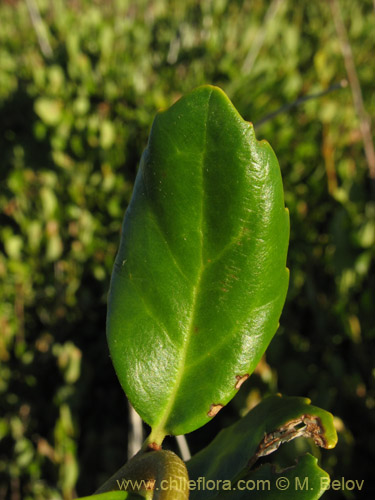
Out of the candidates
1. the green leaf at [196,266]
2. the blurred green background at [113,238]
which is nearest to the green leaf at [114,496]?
the green leaf at [196,266]

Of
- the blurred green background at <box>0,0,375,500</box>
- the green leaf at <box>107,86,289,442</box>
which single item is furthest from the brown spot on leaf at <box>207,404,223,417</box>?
the blurred green background at <box>0,0,375,500</box>

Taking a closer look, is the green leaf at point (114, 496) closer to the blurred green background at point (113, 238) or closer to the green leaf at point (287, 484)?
the green leaf at point (287, 484)

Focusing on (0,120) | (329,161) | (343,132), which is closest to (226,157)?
(329,161)

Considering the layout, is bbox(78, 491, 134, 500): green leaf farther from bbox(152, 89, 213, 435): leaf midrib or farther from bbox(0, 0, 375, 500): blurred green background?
→ bbox(0, 0, 375, 500): blurred green background

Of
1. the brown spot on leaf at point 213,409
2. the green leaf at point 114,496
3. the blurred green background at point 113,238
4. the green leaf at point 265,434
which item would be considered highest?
the green leaf at point 114,496

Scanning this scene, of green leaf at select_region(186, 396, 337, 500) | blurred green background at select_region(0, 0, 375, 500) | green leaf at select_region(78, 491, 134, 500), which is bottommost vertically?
blurred green background at select_region(0, 0, 375, 500)

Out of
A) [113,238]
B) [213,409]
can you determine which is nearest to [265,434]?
[213,409]

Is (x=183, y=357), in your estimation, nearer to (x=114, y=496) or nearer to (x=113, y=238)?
(x=114, y=496)

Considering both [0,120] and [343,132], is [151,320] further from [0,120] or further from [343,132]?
[0,120]
